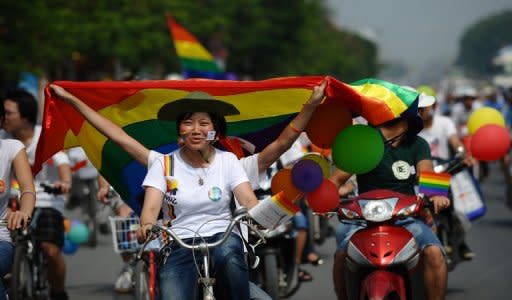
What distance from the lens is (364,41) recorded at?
7505 inches

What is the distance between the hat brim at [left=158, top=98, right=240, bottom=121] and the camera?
21.9 feet

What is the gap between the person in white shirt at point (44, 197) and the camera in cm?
945

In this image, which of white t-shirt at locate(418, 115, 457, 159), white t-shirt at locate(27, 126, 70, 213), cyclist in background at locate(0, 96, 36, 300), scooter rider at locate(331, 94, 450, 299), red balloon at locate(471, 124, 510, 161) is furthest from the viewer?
white t-shirt at locate(418, 115, 457, 159)

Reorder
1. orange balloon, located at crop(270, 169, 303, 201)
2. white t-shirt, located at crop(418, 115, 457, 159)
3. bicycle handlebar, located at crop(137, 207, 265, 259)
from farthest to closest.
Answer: white t-shirt, located at crop(418, 115, 457, 159) → orange balloon, located at crop(270, 169, 303, 201) → bicycle handlebar, located at crop(137, 207, 265, 259)

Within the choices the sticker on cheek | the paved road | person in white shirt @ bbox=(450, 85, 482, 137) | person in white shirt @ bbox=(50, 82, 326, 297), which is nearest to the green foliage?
the paved road

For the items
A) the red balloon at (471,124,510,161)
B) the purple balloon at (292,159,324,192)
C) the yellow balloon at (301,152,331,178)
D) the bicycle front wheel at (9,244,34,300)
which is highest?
the red balloon at (471,124,510,161)

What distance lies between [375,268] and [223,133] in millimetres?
1127

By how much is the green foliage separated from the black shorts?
3.51 metres

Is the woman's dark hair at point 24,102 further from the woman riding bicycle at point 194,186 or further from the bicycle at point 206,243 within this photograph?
the bicycle at point 206,243

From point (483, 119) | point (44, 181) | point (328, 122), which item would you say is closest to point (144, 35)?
point (44, 181)

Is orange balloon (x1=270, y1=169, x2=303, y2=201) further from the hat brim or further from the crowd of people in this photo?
the hat brim

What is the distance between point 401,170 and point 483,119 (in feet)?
2.70

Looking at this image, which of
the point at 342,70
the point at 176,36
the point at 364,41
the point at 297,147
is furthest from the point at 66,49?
the point at 364,41

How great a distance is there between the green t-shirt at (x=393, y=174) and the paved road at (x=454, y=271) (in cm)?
288
